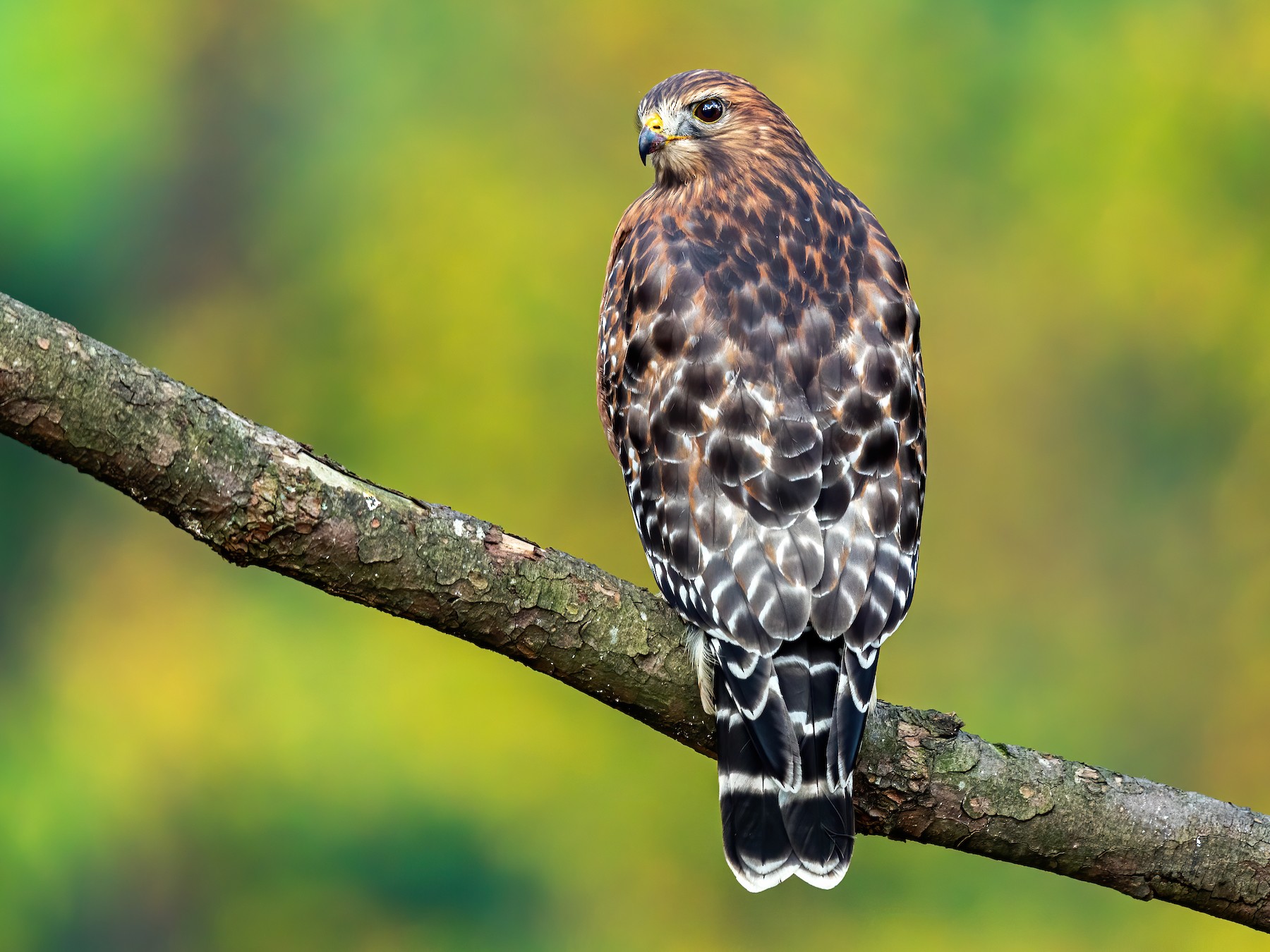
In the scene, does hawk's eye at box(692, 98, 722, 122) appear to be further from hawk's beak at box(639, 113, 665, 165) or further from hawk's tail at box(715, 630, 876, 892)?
hawk's tail at box(715, 630, 876, 892)

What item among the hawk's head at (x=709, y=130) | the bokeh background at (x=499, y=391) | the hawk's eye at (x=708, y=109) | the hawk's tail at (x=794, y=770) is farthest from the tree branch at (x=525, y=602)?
the bokeh background at (x=499, y=391)

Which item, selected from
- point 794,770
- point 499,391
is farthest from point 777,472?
point 499,391

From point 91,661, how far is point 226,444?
322cm

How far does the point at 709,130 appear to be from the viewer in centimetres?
255

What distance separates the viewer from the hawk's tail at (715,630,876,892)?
6.02 feet

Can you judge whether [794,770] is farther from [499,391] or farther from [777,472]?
[499,391]

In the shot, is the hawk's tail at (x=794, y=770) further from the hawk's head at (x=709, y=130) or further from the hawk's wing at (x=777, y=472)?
the hawk's head at (x=709, y=130)

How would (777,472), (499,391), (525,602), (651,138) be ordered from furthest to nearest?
(499,391)
(651,138)
(777,472)
(525,602)

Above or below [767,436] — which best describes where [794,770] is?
below

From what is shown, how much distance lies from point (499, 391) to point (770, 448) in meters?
2.68

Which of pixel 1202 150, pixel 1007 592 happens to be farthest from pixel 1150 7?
pixel 1007 592

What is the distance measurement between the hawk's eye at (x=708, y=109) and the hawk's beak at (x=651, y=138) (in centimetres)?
9

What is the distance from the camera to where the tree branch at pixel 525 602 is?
1.50 m

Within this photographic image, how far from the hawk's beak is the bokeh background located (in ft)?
6.57
